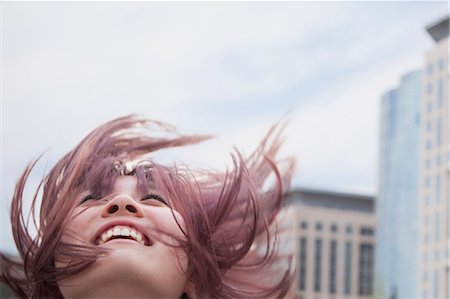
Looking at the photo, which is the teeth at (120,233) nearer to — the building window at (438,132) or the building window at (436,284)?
the building window at (436,284)

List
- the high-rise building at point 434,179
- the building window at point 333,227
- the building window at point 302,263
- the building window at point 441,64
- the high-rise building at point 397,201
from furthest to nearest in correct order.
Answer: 1. the building window at point 333,227
2. the building window at point 302,263
3. the high-rise building at point 397,201
4. the high-rise building at point 434,179
5. the building window at point 441,64

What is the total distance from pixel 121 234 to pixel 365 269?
26.1m

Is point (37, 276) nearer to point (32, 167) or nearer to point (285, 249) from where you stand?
point (32, 167)

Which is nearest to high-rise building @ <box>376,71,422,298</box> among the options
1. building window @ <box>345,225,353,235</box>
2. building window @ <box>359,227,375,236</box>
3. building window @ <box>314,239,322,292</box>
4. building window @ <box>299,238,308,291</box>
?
building window @ <box>299,238,308,291</box>

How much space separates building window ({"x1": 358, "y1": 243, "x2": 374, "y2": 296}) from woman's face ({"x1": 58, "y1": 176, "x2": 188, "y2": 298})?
82.6ft

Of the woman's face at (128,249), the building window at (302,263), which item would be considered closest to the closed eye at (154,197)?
the woman's face at (128,249)

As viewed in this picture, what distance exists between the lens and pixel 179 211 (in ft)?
8.00

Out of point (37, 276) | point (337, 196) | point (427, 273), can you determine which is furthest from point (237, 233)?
point (337, 196)

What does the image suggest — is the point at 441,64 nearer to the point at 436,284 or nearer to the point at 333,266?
the point at 436,284

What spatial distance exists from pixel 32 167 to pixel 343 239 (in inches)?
981

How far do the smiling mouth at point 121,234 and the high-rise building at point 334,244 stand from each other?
2059 cm

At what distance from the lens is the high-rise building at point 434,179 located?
50.0 feet

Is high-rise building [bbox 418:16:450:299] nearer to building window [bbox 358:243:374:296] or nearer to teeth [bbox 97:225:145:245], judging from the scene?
building window [bbox 358:243:374:296]

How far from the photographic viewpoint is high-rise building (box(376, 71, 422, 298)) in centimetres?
1944
